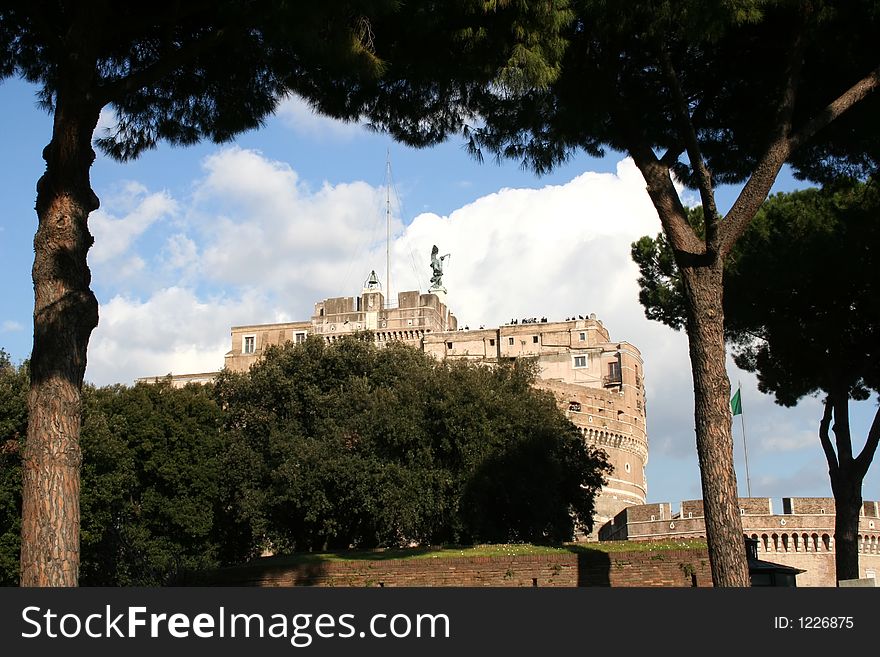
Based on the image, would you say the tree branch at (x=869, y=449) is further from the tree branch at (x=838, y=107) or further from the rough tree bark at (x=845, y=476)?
the tree branch at (x=838, y=107)

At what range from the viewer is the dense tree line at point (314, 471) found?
77.5ft

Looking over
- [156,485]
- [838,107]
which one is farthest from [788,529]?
[838,107]

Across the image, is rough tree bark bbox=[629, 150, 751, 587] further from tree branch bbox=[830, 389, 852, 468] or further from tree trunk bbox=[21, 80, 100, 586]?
tree branch bbox=[830, 389, 852, 468]

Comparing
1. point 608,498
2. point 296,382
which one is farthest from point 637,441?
point 296,382

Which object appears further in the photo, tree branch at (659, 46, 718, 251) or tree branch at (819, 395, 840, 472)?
tree branch at (819, 395, 840, 472)

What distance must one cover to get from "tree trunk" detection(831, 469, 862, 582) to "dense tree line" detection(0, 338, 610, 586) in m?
7.94

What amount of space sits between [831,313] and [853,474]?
2893mm

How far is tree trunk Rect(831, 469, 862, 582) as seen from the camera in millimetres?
16828

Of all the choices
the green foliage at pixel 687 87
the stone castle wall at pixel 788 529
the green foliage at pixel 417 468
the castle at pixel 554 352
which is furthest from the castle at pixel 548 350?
the green foliage at pixel 687 87

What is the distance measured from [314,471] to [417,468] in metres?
2.89

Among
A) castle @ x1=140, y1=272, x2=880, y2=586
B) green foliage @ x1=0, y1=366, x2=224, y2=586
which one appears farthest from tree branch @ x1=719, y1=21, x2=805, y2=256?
castle @ x1=140, y1=272, x2=880, y2=586

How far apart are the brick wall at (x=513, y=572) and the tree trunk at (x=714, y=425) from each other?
17.4 ft
